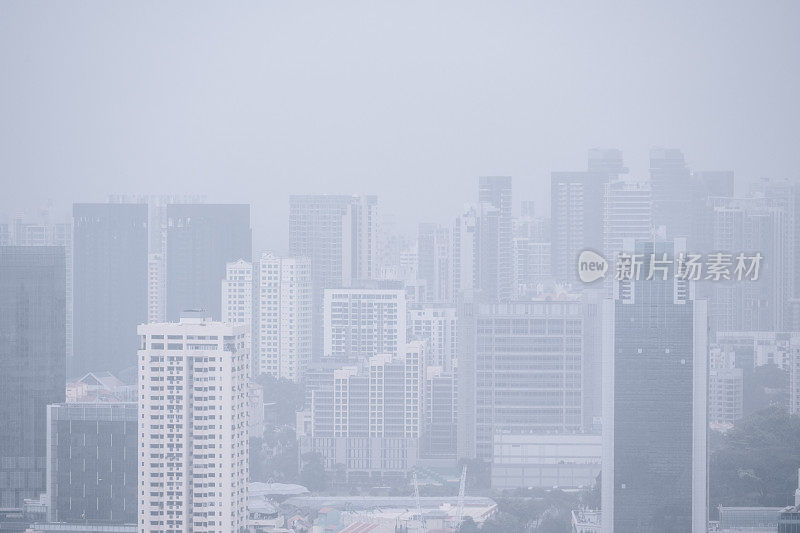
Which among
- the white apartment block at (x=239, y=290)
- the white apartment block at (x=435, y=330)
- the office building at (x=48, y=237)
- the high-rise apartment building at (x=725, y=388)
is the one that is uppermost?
the office building at (x=48, y=237)

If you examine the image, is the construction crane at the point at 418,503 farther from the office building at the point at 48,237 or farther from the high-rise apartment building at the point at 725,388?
the office building at the point at 48,237

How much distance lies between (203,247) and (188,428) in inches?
332

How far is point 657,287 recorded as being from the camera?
7848 millimetres

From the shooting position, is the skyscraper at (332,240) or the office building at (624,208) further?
the skyscraper at (332,240)

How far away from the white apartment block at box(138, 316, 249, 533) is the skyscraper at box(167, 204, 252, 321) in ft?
21.9

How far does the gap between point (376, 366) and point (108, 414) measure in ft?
12.8

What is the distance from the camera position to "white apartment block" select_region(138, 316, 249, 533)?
6867mm

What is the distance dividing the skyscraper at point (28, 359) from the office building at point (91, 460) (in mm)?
259

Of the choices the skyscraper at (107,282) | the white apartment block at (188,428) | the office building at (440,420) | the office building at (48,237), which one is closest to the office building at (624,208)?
the office building at (440,420)

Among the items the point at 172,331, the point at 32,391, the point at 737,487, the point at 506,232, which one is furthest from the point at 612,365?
the point at 506,232

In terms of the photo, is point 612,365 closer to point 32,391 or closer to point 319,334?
point 32,391

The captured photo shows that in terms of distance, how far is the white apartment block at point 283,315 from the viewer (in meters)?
14.1

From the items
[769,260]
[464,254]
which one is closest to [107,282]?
[464,254]

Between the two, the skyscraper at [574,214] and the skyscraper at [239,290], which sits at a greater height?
the skyscraper at [574,214]
